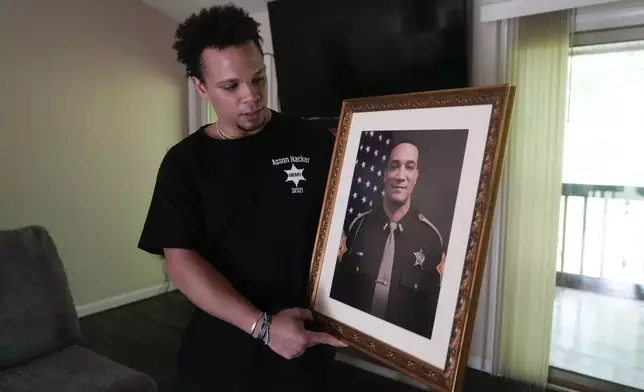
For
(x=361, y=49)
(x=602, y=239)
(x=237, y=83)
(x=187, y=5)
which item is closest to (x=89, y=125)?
(x=187, y=5)

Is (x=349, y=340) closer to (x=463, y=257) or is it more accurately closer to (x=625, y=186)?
(x=463, y=257)

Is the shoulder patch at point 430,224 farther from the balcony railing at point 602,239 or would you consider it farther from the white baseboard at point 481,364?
the white baseboard at point 481,364

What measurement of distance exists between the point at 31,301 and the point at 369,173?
56.8 inches

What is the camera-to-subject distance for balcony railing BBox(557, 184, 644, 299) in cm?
250

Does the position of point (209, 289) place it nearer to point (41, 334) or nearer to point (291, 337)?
point (291, 337)

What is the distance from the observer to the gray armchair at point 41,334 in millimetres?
1679

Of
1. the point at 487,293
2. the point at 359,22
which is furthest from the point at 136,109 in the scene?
the point at 487,293

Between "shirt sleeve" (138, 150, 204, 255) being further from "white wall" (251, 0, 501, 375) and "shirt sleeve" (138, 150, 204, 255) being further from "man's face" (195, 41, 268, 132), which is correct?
"white wall" (251, 0, 501, 375)

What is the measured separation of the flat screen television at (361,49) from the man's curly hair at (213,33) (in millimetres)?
1715

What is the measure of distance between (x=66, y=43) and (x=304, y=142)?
2.97 meters

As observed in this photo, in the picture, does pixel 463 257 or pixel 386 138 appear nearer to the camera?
pixel 463 257

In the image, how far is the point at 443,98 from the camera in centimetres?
94

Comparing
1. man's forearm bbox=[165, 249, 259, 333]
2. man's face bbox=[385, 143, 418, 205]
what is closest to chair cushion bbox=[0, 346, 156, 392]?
man's forearm bbox=[165, 249, 259, 333]

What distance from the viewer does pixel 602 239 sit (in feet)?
8.67
